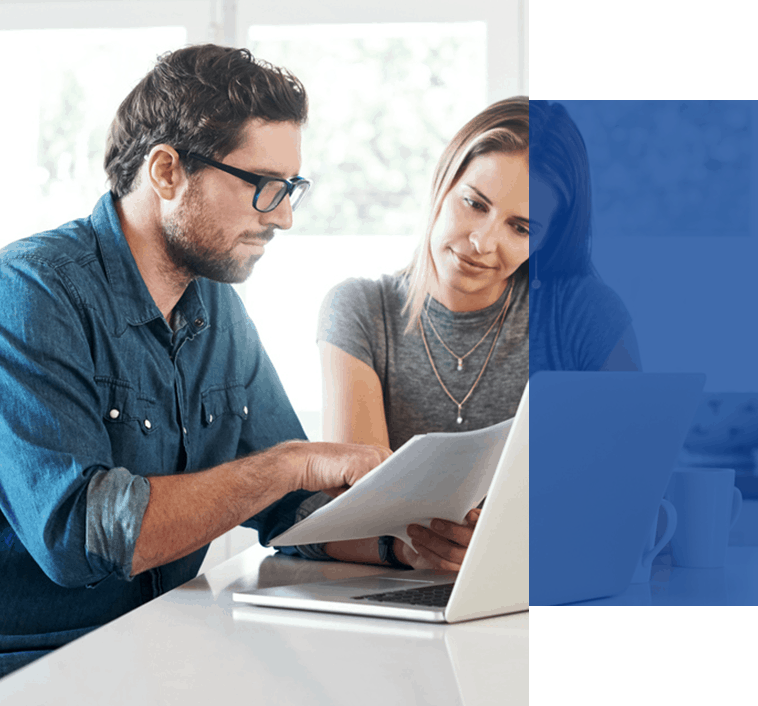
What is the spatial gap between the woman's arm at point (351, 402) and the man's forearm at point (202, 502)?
18.4 inches

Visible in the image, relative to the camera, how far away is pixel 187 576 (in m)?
1.25

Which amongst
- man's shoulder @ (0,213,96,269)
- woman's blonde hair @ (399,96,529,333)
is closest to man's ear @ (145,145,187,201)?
man's shoulder @ (0,213,96,269)

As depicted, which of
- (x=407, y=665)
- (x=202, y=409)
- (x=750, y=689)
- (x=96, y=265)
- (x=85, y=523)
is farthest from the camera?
(x=202, y=409)

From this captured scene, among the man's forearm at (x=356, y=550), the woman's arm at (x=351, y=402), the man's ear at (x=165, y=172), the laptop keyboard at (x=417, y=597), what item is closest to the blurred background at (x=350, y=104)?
the woman's arm at (x=351, y=402)

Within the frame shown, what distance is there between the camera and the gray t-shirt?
1553mm

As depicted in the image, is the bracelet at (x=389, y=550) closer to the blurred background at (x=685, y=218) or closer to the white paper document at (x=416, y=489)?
the white paper document at (x=416, y=489)

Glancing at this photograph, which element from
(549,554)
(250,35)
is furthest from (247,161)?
(250,35)

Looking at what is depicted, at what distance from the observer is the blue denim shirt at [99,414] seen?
2.97 feet

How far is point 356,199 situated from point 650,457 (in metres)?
2.16

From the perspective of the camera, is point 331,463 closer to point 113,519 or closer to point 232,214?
point 113,519

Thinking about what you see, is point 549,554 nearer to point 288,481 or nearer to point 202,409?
point 288,481

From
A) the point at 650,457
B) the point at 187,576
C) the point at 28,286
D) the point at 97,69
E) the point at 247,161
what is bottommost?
the point at 187,576

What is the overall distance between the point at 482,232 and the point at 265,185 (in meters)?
0.46

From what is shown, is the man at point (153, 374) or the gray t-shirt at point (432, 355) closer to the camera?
the man at point (153, 374)
